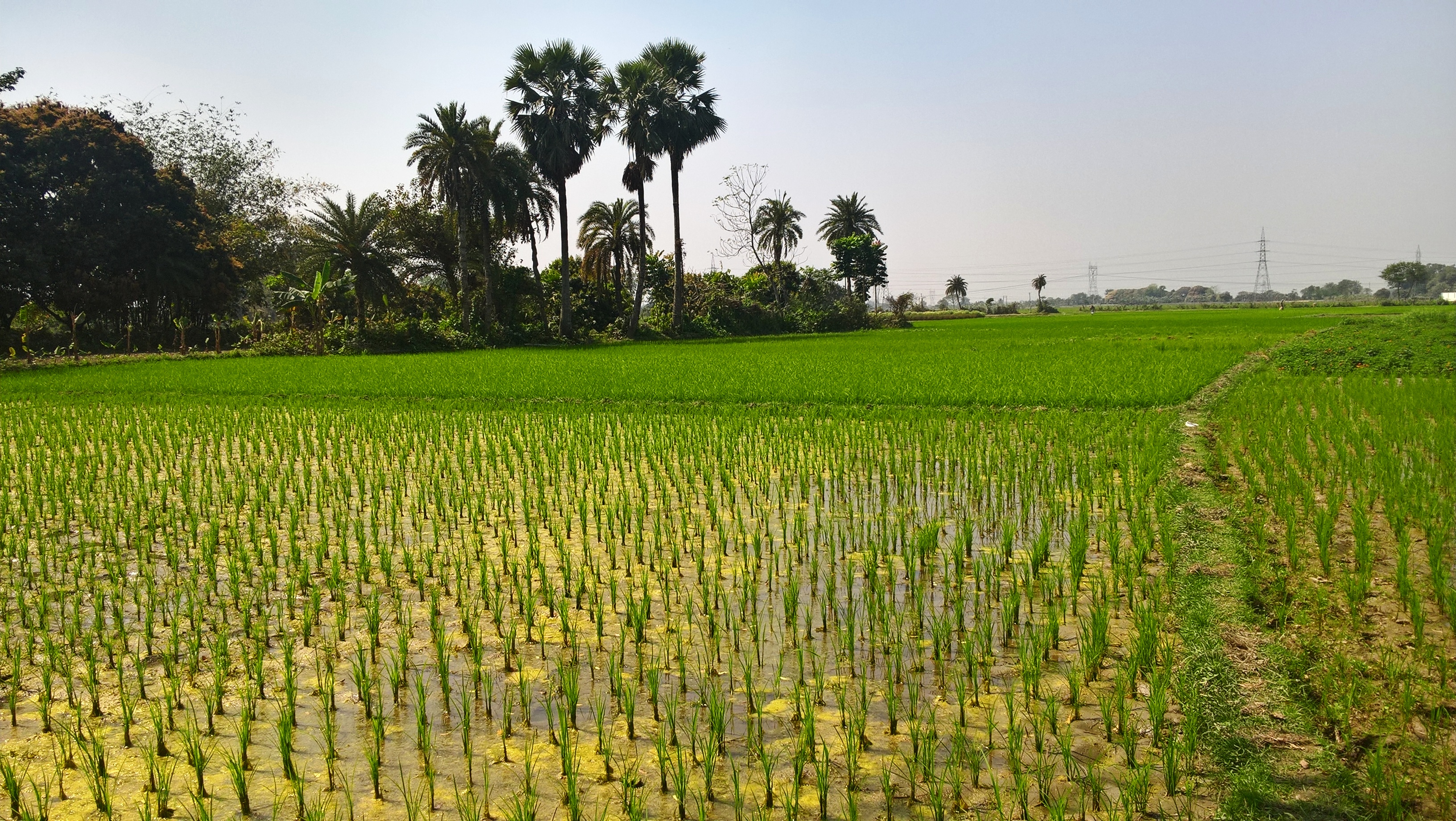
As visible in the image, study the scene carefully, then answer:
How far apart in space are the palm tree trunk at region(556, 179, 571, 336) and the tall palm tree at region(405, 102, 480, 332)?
3.54m

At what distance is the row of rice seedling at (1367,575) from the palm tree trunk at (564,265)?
27288 mm

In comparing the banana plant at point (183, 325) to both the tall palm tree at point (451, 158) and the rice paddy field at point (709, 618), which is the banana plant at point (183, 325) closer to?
the tall palm tree at point (451, 158)

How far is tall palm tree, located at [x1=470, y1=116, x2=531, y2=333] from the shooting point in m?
32.5

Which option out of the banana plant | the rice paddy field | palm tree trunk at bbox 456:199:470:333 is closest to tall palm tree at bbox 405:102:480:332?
palm tree trunk at bbox 456:199:470:333

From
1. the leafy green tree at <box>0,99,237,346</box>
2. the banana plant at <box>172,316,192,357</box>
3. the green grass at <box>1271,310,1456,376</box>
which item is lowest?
the green grass at <box>1271,310,1456,376</box>

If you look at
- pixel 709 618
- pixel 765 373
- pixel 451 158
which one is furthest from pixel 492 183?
pixel 709 618

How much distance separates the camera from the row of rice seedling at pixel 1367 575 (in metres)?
2.90

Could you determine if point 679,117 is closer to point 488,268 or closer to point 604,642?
point 488,268

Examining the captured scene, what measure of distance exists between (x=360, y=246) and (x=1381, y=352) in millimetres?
31440

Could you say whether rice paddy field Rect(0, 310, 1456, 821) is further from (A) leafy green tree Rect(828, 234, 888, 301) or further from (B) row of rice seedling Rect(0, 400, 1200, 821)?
(A) leafy green tree Rect(828, 234, 888, 301)

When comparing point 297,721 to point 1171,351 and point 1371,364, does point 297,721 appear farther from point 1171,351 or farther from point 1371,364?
point 1171,351

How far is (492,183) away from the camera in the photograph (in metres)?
33.6

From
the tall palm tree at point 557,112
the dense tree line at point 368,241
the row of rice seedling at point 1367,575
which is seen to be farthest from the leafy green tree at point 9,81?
the row of rice seedling at point 1367,575

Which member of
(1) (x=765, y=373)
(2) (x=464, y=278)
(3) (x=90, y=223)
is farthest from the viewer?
(2) (x=464, y=278)
